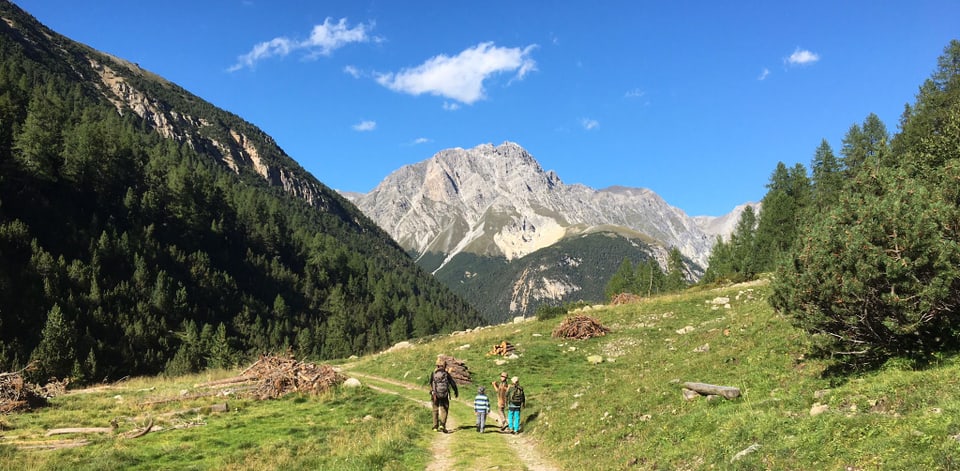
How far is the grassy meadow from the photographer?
8.67 m

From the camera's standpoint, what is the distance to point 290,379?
29000 mm

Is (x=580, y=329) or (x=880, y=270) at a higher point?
(x=880, y=270)

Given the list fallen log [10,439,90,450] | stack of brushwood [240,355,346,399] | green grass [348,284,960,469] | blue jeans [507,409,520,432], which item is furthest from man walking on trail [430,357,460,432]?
fallen log [10,439,90,450]

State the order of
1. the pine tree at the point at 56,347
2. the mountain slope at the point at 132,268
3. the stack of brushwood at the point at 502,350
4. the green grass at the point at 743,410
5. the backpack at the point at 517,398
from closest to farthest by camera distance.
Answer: the green grass at the point at 743,410 → the backpack at the point at 517,398 → the stack of brushwood at the point at 502,350 → the pine tree at the point at 56,347 → the mountain slope at the point at 132,268

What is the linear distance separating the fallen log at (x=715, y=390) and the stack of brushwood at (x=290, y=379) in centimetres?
2175

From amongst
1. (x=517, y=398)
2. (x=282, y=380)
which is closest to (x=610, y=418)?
(x=517, y=398)

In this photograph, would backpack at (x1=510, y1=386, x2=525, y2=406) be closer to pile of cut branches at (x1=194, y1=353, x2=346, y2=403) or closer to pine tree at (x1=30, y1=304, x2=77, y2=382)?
pile of cut branches at (x1=194, y1=353, x2=346, y2=403)

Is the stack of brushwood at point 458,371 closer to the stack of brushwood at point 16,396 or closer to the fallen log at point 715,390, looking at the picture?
the fallen log at point 715,390

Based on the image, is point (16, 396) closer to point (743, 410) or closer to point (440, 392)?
point (440, 392)

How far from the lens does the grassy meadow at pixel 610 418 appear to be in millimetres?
8672

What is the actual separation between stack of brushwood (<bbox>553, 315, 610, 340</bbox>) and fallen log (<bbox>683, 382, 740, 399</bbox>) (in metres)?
20.5

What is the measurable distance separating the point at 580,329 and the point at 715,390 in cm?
2196

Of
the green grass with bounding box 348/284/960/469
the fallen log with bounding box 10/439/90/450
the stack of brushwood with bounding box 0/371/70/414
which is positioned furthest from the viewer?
the stack of brushwood with bounding box 0/371/70/414

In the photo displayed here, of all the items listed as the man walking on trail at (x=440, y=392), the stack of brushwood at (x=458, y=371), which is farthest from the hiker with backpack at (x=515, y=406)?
the stack of brushwood at (x=458, y=371)
